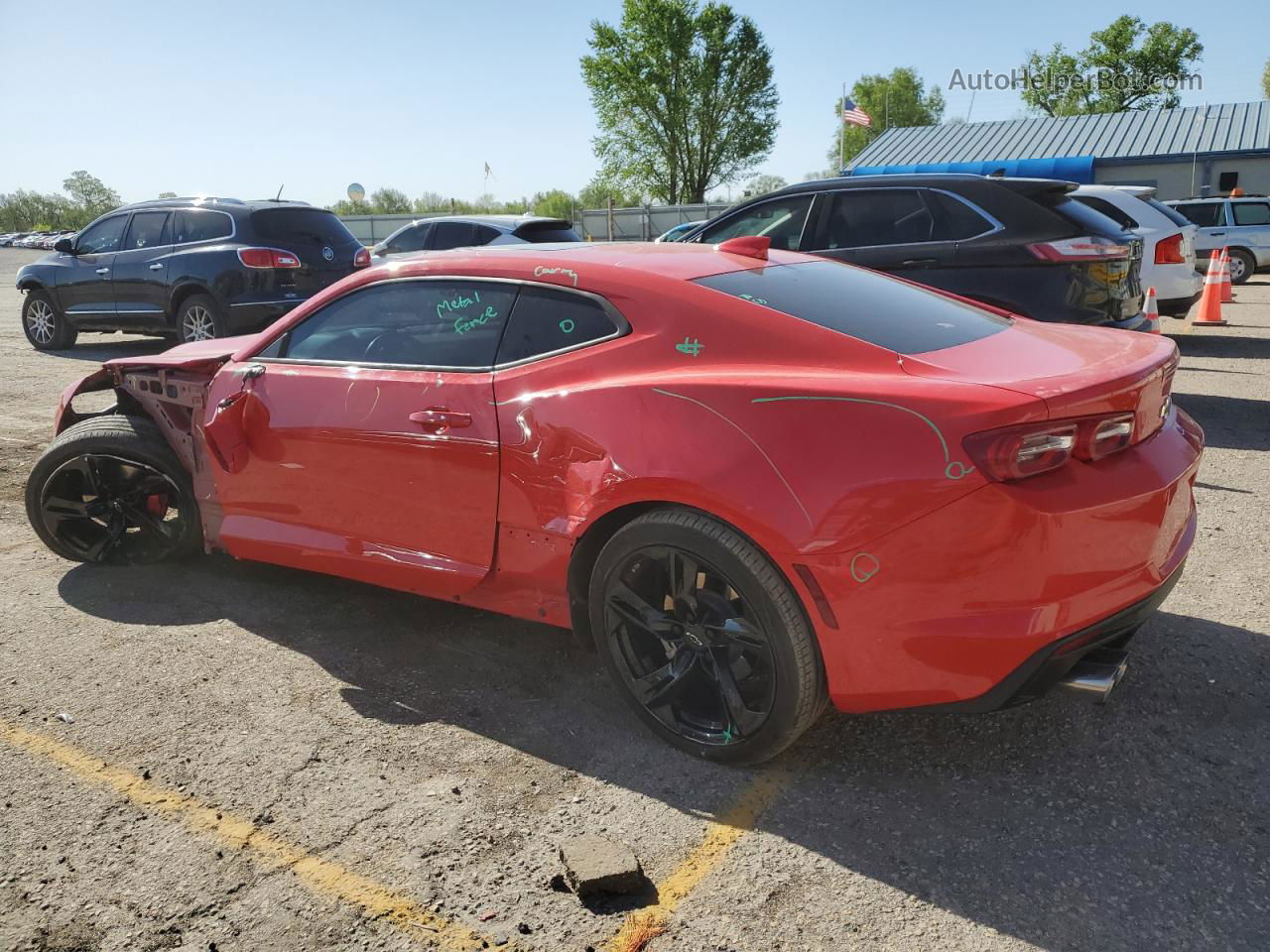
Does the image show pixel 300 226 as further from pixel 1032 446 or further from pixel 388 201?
pixel 388 201

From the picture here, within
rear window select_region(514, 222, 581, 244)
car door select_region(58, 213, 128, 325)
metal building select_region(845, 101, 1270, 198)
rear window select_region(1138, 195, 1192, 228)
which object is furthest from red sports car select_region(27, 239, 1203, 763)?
metal building select_region(845, 101, 1270, 198)

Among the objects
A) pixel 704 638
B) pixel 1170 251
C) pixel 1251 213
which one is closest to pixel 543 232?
pixel 1170 251

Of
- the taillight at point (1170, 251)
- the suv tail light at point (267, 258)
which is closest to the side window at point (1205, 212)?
the taillight at point (1170, 251)

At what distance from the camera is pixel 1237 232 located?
20.3m

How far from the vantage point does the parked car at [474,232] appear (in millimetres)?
12180

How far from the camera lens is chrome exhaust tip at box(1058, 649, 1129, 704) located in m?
2.60

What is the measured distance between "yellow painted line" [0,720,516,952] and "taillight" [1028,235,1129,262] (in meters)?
5.89

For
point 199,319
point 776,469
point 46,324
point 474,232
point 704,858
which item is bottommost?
point 704,858

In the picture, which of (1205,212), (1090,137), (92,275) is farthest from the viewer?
(1090,137)

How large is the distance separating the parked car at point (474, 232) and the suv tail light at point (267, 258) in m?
1.90

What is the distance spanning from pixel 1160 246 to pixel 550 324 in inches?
378

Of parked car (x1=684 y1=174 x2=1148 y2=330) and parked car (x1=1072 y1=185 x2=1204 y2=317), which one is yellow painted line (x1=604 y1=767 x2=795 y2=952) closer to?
parked car (x1=684 y1=174 x2=1148 y2=330)

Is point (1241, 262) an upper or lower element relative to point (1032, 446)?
lower

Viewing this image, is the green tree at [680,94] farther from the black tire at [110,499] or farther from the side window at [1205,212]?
the black tire at [110,499]
